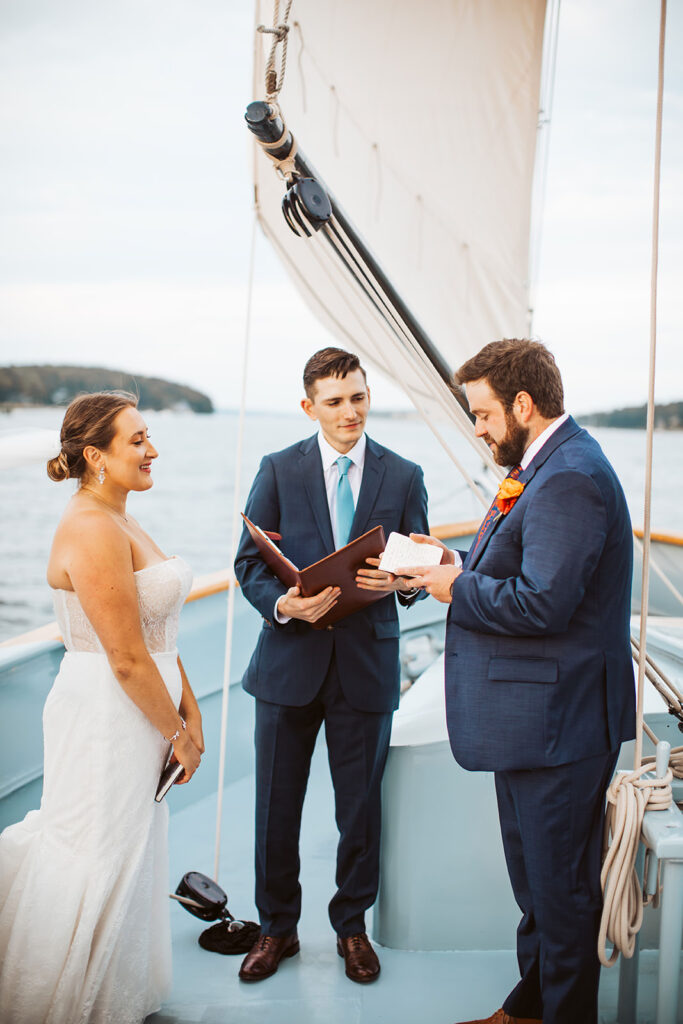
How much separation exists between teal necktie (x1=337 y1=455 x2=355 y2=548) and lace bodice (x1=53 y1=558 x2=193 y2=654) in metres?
0.43

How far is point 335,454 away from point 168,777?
0.87 m

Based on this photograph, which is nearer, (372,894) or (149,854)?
(149,854)

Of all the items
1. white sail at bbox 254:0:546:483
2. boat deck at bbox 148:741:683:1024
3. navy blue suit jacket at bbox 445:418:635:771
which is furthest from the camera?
white sail at bbox 254:0:546:483

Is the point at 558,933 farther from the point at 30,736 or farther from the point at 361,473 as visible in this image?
the point at 30,736

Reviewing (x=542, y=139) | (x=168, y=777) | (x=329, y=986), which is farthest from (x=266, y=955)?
(x=542, y=139)

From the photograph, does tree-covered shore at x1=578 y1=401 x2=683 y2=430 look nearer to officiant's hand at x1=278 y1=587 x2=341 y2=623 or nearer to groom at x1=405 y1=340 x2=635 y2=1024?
officiant's hand at x1=278 y1=587 x2=341 y2=623

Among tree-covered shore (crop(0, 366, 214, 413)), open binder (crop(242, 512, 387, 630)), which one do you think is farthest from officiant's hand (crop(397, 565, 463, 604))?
tree-covered shore (crop(0, 366, 214, 413))

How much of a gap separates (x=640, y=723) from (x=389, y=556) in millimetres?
550

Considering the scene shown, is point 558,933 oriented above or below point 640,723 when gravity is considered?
below

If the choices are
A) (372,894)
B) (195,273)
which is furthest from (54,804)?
(195,273)

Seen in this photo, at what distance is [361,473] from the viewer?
2086 mm

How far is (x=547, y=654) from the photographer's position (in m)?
1.44

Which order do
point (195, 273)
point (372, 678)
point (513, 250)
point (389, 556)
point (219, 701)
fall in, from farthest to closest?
point (195, 273), point (219, 701), point (513, 250), point (372, 678), point (389, 556)

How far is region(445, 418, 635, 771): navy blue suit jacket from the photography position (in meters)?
1.38
